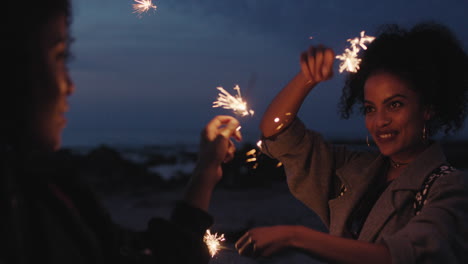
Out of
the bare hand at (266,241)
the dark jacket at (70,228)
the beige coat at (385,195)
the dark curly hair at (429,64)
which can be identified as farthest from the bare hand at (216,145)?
the dark curly hair at (429,64)

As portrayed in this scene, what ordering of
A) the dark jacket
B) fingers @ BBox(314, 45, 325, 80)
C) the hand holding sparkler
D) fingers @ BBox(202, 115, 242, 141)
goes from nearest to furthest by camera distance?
the dark jacket, the hand holding sparkler, fingers @ BBox(202, 115, 242, 141), fingers @ BBox(314, 45, 325, 80)

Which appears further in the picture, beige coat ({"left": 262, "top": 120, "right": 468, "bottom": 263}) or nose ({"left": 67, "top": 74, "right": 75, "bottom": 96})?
beige coat ({"left": 262, "top": 120, "right": 468, "bottom": 263})

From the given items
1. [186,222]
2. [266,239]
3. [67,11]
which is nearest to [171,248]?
[186,222]

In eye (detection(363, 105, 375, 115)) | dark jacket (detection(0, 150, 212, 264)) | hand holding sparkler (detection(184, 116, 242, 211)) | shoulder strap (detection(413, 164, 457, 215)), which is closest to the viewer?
dark jacket (detection(0, 150, 212, 264))

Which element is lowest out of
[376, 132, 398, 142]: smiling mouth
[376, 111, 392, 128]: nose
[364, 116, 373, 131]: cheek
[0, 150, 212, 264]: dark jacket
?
[0, 150, 212, 264]: dark jacket

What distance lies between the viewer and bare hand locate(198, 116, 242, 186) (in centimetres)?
153

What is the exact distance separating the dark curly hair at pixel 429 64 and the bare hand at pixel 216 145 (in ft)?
3.59

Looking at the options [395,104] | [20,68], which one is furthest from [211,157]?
[395,104]

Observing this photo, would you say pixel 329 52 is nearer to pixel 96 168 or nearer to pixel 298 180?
pixel 298 180

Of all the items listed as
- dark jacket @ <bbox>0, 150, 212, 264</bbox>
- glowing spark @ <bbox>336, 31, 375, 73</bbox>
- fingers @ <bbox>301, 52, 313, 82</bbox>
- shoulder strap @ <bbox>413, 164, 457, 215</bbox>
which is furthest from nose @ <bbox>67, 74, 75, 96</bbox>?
shoulder strap @ <bbox>413, 164, 457, 215</bbox>

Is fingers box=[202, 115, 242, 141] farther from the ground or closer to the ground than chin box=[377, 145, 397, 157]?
closer to the ground

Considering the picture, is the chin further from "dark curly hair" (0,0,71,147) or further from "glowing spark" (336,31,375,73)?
"dark curly hair" (0,0,71,147)

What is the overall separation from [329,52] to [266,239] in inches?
40.6

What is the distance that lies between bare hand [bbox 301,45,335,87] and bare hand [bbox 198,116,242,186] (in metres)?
0.64
